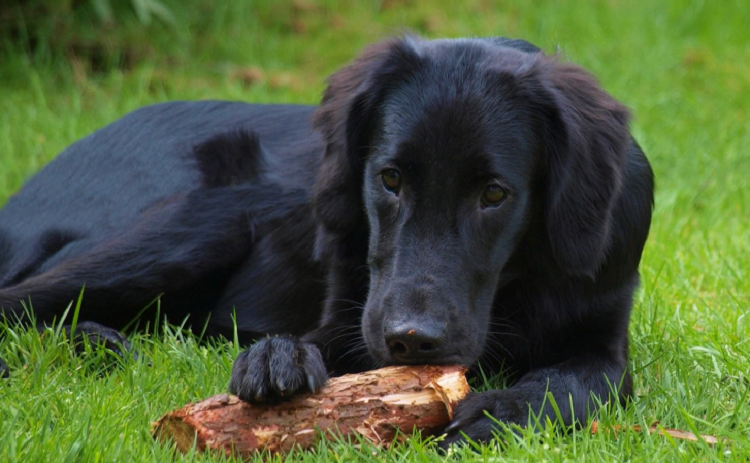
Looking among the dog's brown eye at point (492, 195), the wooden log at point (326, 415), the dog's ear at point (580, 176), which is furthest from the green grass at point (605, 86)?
the dog's brown eye at point (492, 195)

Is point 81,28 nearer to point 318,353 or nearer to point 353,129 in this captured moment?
point 353,129

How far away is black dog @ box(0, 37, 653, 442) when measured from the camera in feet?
8.75

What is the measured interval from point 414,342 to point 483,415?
0.92 ft

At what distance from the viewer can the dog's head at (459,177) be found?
262 cm

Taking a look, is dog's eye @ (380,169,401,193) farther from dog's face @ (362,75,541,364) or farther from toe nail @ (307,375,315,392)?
toe nail @ (307,375,315,392)

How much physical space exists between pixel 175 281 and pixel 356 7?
514cm

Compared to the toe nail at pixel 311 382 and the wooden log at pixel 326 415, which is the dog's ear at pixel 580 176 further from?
the toe nail at pixel 311 382

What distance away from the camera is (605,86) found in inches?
270

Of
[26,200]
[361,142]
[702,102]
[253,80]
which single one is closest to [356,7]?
[253,80]

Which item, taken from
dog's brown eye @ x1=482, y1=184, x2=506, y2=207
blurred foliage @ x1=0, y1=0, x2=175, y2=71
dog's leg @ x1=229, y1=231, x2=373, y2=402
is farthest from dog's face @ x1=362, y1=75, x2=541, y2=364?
blurred foliage @ x1=0, y1=0, x2=175, y2=71

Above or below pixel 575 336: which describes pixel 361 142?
above

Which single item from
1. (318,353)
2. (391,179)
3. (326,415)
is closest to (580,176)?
(391,179)

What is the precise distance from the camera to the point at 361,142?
3.13 metres

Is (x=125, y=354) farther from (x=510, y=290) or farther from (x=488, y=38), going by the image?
(x=488, y=38)
